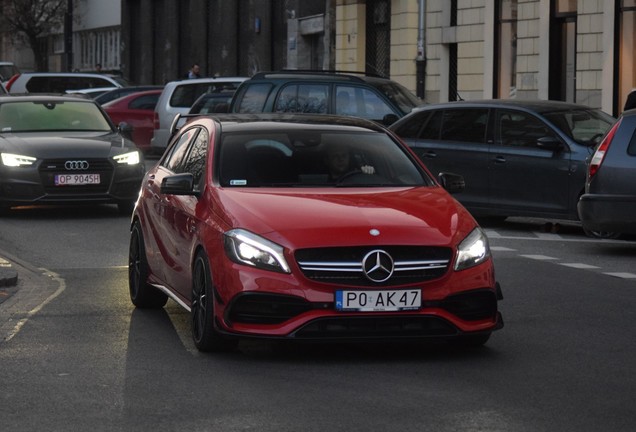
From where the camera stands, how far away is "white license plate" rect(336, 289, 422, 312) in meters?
8.83

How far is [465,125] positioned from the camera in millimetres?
19125

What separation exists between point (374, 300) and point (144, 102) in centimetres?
2797

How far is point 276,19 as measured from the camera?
50844mm

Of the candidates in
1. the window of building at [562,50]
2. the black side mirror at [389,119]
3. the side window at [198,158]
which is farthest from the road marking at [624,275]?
the window of building at [562,50]

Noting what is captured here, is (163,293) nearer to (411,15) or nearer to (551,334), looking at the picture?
(551,334)

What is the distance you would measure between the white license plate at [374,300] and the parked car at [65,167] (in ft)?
36.2

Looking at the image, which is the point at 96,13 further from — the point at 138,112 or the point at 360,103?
the point at 360,103

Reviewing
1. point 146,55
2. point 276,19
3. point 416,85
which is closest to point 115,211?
point 416,85

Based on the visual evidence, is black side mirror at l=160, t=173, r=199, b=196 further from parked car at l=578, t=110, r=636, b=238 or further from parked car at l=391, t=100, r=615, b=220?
parked car at l=391, t=100, r=615, b=220

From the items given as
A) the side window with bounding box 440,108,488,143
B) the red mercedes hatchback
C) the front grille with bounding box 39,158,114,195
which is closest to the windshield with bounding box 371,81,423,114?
the side window with bounding box 440,108,488,143

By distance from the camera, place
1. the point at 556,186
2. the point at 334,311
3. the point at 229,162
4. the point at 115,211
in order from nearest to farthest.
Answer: the point at 334,311
the point at 229,162
the point at 556,186
the point at 115,211

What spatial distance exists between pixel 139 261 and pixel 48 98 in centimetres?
1035

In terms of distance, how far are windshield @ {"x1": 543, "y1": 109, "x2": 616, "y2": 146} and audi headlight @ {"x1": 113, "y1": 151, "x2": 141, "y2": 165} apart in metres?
5.14

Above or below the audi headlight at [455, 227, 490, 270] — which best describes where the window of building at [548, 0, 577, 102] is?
above
